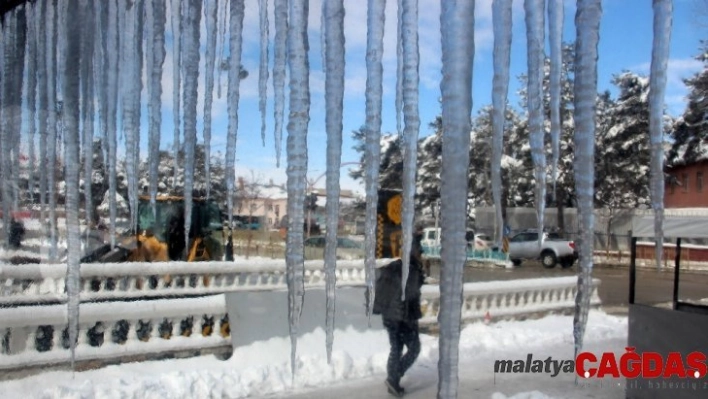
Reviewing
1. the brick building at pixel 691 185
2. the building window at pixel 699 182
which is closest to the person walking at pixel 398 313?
the brick building at pixel 691 185

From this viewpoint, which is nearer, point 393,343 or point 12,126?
point 12,126

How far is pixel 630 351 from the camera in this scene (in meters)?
5.57

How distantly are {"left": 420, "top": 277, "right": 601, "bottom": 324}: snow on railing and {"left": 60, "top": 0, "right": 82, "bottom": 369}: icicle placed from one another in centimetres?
610

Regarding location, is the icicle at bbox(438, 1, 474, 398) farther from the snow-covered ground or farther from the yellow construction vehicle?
the yellow construction vehicle

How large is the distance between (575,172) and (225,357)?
6.08 meters

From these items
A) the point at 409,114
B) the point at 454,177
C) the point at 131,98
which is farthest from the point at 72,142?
the point at 454,177

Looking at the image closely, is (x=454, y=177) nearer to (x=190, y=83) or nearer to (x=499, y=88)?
(x=499, y=88)

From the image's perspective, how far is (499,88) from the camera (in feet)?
6.38

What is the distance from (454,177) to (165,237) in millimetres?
10296

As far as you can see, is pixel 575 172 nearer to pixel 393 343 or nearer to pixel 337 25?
pixel 337 25

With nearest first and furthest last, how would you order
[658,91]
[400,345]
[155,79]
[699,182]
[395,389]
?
[658,91] → [155,79] → [395,389] → [400,345] → [699,182]

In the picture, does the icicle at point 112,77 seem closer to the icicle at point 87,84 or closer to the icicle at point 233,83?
the icicle at point 87,84

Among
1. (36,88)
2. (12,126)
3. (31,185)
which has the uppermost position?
(36,88)

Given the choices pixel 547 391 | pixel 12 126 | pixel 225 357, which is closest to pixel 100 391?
pixel 225 357
